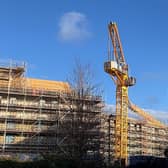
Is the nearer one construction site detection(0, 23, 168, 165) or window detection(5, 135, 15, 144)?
construction site detection(0, 23, 168, 165)

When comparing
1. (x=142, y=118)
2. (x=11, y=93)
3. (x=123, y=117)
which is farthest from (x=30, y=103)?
(x=142, y=118)

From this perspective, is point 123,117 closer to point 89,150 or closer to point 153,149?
point 153,149

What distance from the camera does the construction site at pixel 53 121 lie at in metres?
50.3

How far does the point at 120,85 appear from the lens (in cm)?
6725

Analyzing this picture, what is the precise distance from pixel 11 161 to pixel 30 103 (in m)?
33.4

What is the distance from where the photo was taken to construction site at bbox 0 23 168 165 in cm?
5028

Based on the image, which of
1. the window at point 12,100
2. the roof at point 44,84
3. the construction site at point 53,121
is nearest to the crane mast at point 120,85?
the construction site at point 53,121

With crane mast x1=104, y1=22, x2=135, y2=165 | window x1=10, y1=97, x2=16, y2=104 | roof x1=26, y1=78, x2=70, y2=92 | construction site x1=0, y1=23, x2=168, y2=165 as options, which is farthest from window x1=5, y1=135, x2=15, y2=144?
crane mast x1=104, y1=22, x2=135, y2=165

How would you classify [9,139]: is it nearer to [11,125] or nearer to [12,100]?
[11,125]

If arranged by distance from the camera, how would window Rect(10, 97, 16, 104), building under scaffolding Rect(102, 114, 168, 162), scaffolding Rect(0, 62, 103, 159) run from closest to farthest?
scaffolding Rect(0, 62, 103, 159), window Rect(10, 97, 16, 104), building under scaffolding Rect(102, 114, 168, 162)

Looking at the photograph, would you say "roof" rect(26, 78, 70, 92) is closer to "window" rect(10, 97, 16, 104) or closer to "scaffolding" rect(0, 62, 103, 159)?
"scaffolding" rect(0, 62, 103, 159)

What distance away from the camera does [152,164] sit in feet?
83.4

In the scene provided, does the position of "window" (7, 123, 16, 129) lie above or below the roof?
below

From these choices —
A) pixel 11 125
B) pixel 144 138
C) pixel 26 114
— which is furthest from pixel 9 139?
pixel 144 138
